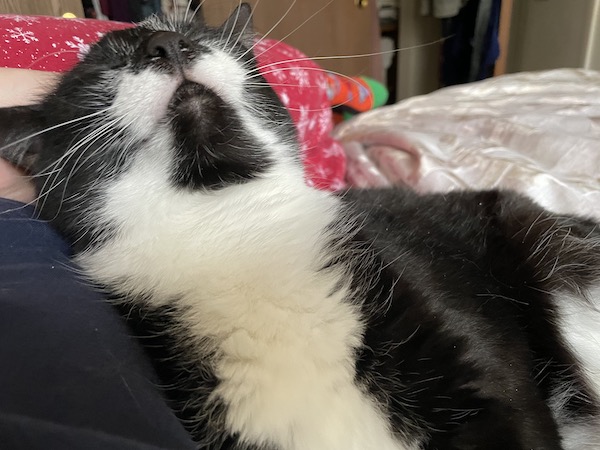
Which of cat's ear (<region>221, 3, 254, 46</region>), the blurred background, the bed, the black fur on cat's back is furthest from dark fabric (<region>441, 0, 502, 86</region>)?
the black fur on cat's back

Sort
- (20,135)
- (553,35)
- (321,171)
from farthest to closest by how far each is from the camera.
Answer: (553,35), (321,171), (20,135)

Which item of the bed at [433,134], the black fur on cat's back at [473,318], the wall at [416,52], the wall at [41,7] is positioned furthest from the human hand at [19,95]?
the wall at [416,52]

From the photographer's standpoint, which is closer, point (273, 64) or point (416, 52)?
point (273, 64)

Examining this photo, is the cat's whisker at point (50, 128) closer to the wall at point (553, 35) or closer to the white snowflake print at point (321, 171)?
the white snowflake print at point (321, 171)

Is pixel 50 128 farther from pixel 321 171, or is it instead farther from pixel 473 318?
pixel 321 171

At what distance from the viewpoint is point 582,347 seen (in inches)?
31.4

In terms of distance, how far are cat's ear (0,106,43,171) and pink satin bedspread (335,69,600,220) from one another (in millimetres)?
880

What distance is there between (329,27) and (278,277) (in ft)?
9.97

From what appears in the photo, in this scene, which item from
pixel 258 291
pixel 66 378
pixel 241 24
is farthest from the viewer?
pixel 241 24

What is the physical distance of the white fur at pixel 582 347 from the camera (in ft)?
2.49

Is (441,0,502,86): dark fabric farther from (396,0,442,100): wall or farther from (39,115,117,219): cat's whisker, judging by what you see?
(39,115,117,219): cat's whisker

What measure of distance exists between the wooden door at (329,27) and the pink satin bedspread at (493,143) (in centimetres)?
129

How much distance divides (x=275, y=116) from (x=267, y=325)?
1.35 feet

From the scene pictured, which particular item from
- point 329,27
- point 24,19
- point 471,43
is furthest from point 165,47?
point 471,43
